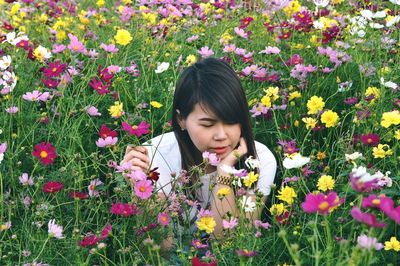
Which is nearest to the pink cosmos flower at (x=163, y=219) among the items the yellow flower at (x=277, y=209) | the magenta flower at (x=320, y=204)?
the yellow flower at (x=277, y=209)

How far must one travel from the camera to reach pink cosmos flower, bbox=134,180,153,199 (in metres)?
1.78

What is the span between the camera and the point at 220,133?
2100 millimetres

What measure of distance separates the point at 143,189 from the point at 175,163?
630 millimetres

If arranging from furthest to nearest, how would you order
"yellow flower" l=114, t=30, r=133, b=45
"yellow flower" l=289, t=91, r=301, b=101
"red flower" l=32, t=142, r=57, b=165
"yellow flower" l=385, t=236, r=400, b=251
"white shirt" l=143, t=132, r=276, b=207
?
"yellow flower" l=114, t=30, r=133, b=45 < "yellow flower" l=289, t=91, r=301, b=101 < "white shirt" l=143, t=132, r=276, b=207 < "red flower" l=32, t=142, r=57, b=165 < "yellow flower" l=385, t=236, r=400, b=251

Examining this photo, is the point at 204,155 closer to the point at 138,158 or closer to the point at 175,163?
the point at 138,158

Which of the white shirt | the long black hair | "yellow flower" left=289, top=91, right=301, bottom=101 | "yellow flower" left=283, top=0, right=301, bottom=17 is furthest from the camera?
"yellow flower" left=283, top=0, right=301, bottom=17

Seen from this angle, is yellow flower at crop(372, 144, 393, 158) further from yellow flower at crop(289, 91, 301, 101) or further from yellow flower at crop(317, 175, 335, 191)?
yellow flower at crop(289, 91, 301, 101)

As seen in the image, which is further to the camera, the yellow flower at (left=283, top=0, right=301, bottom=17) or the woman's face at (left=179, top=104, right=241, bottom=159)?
the yellow flower at (left=283, top=0, right=301, bottom=17)

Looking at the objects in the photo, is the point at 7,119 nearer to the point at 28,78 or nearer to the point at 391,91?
the point at 28,78

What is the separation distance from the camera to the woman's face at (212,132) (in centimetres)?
212

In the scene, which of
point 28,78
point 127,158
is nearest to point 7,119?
point 28,78

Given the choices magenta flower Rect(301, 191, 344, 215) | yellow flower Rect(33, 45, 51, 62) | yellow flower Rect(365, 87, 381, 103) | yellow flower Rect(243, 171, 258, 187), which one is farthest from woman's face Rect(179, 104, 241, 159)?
magenta flower Rect(301, 191, 344, 215)

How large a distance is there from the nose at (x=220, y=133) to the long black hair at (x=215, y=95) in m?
0.03

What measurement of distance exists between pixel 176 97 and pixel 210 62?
17 centimetres
